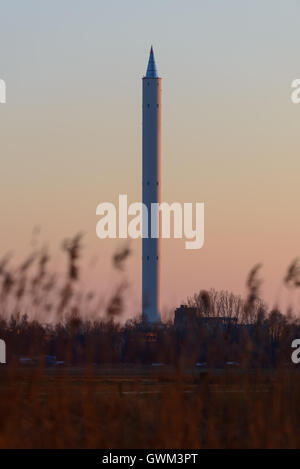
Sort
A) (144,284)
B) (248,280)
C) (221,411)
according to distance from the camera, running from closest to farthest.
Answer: (248,280) < (221,411) < (144,284)

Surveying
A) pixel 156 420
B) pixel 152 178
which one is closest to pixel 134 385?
pixel 156 420

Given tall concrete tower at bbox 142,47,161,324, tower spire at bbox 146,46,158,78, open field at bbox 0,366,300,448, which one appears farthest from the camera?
tower spire at bbox 146,46,158,78

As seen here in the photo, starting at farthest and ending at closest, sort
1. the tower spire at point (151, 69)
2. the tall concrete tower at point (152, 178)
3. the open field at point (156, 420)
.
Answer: the tower spire at point (151, 69) → the tall concrete tower at point (152, 178) → the open field at point (156, 420)

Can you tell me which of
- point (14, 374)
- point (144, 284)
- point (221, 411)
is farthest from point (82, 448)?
point (144, 284)

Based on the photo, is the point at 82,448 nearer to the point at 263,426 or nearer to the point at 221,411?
the point at 263,426

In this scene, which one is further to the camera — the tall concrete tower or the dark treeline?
the tall concrete tower

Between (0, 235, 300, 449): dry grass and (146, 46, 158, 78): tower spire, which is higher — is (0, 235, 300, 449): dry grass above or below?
below

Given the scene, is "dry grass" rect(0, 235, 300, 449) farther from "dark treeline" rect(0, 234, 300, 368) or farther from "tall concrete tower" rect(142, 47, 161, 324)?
"tall concrete tower" rect(142, 47, 161, 324)

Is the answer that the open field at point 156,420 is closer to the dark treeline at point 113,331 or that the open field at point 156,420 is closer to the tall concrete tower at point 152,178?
the dark treeline at point 113,331

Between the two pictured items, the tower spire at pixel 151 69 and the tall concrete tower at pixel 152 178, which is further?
the tower spire at pixel 151 69

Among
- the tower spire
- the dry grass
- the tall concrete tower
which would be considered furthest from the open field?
the tower spire

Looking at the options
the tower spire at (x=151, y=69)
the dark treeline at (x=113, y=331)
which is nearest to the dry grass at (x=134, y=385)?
the dark treeline at (x=113, y=331)
